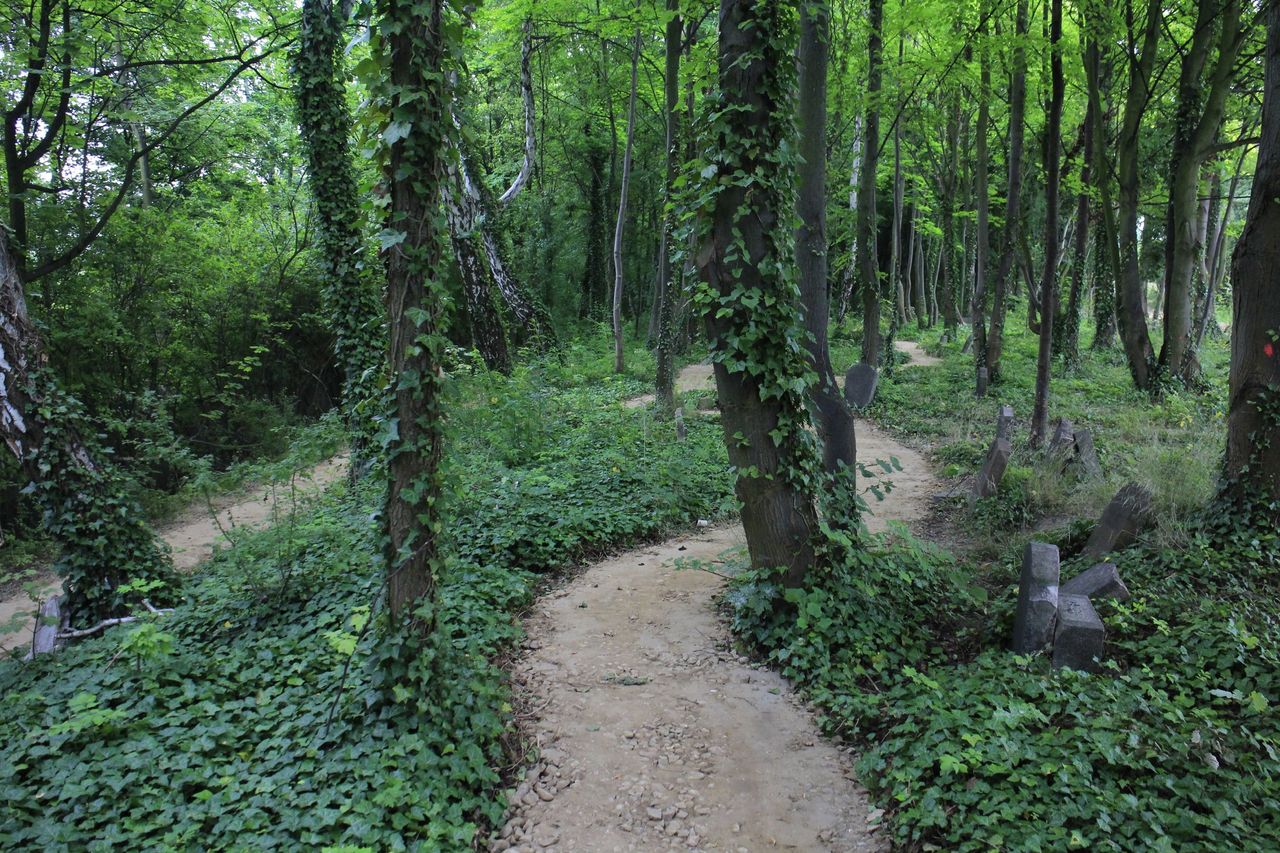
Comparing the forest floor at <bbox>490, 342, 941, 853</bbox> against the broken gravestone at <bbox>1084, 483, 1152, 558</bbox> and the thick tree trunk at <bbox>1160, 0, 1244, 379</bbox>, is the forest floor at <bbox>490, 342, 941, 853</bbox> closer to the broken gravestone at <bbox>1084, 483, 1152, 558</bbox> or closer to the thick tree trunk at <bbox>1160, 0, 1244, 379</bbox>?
the broken gravestone at <bbox>1084, 483, 1152, 558</bbox>

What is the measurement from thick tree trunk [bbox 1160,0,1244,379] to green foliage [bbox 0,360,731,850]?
38.4 ft

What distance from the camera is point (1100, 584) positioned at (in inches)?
191

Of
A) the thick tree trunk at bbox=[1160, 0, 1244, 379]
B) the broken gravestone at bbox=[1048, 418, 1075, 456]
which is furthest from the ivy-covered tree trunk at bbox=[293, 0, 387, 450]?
the thick tree trunk at bbox=[1160, 0, 1244, 379]

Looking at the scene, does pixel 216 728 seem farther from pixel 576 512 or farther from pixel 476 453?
pixel 476 453

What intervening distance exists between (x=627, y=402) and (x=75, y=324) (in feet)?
30.8

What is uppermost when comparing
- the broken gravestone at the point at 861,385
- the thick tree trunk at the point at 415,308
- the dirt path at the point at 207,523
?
the thick tree trunk at the point at 415,308

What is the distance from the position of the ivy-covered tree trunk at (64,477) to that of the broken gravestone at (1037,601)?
7.03 metres

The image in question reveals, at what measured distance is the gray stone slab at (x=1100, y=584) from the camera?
4805 millimetres

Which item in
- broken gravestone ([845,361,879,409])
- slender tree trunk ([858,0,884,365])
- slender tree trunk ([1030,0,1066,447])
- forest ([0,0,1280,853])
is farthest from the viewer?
broken gravestone ([845,361,879,409])

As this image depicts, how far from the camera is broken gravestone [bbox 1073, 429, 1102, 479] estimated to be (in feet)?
25.0

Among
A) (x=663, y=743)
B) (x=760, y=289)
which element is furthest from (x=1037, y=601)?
→ (x=760, y=289)

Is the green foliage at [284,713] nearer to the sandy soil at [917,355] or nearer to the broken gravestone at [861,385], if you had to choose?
the broken gravestone at [861,385]

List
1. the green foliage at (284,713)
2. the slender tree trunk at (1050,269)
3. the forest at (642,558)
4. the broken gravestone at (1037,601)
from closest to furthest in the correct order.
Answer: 1. the green foliage at (284,713)
2. the forest at (642,558)
3. the broken gravestone at (1037,601)
4. the slender tree trunk at (1050,269)

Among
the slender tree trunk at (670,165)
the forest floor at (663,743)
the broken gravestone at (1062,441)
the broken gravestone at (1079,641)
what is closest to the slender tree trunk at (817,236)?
the forest floor at (663,743)
